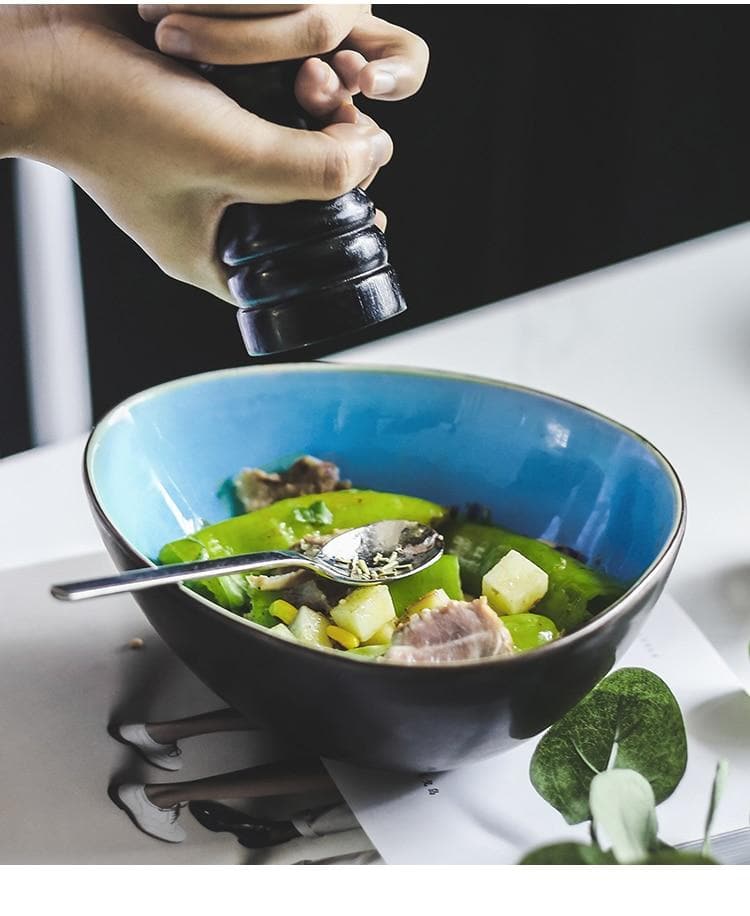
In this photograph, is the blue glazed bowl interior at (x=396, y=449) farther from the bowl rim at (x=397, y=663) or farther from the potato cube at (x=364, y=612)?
the potato cube at (x=364, y=612)

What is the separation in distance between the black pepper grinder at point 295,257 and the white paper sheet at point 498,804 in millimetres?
199

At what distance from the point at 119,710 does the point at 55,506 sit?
22cm

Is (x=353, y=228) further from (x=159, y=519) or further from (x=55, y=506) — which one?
(x=55, y=506)

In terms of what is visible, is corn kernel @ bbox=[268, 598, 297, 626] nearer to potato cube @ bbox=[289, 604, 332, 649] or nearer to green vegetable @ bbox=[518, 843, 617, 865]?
potato cube @ bbox=[289, 604, 332, 649]

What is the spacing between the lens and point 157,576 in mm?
476

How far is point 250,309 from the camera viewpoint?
550 mm

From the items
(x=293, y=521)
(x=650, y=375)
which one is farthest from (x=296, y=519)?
(x=650, y=375)

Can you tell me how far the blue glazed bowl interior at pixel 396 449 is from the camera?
2.04 feet

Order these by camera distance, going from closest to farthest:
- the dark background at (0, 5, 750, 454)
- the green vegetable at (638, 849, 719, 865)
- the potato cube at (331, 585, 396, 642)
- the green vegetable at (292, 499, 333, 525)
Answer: the green vegetable at (638, 849, 719, 865)
the potato cube at (331, 585, 396, 642)
the green vegetable at (292, 499, 333, 525)
the dark background at (0, 5, 750, 454)

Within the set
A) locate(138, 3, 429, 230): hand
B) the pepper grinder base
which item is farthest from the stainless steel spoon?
locate(138, 3, 429, 230): hand

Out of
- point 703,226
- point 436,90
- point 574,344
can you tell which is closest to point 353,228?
point 574,344

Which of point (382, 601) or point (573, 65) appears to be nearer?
point (382, 601)

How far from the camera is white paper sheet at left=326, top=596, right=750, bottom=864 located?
0.49 metres

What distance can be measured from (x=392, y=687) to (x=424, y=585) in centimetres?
14
